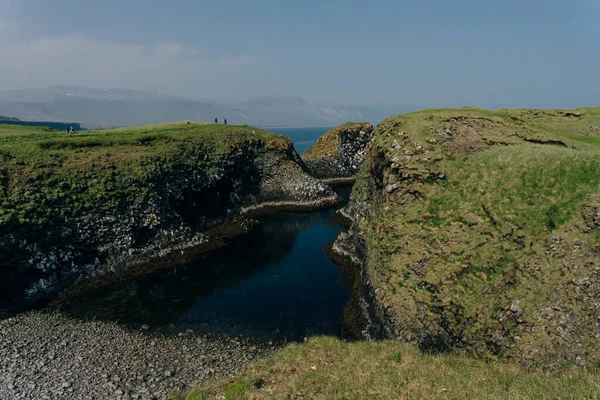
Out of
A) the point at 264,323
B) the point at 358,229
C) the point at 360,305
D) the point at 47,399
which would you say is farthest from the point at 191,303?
the point at 358,229

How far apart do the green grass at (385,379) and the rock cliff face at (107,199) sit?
29971 millimetres

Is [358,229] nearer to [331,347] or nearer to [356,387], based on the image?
[331,347]

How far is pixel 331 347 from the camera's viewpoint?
23.2 metres

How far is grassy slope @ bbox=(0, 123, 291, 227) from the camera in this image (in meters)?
42.2

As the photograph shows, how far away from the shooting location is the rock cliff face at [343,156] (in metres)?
107

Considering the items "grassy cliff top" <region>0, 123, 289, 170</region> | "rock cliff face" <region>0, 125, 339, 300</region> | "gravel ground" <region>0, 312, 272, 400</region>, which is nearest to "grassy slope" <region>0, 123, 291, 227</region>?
"grassy cliff top" <region>0, 123, 289, 170</region>

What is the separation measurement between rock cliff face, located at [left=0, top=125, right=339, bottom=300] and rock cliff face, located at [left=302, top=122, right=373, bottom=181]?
105ft

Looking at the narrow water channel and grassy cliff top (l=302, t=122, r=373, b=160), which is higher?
grassy cliff top (l=302, t=122, r=373, b=160)

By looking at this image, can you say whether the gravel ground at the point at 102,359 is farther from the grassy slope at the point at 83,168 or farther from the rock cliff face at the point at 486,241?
the grassy slope at the point at 83,168

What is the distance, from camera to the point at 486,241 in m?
26.6

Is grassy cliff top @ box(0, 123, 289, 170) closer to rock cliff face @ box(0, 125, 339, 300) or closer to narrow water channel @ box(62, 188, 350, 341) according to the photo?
rock cliff face @ box(0, 125, 339, 300)

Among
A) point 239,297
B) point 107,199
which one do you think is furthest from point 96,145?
point 239,297

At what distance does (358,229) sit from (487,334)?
25.1m

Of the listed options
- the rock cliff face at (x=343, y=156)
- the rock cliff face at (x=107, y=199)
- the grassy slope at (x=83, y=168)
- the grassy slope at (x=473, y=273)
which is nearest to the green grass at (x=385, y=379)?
the grassy slope at (x=473, y=273)
